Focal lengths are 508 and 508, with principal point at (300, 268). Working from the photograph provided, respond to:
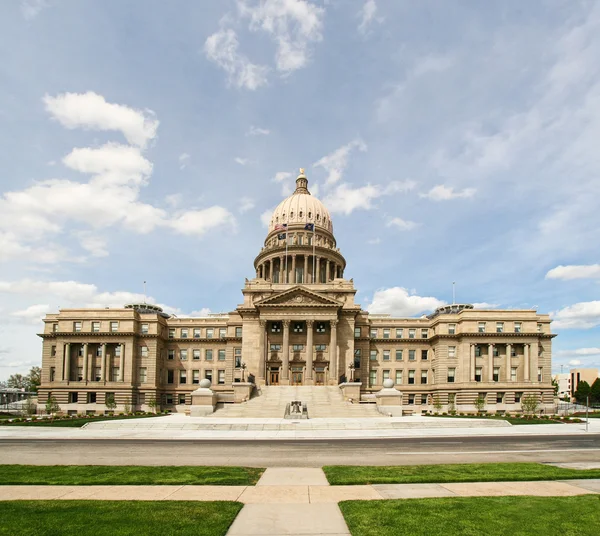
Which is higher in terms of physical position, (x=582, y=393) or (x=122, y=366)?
(x=122, y=366)

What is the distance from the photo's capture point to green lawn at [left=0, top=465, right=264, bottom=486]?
16.6 metres

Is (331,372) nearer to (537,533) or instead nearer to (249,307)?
(249,307)

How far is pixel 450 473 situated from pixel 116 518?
11.9 meters

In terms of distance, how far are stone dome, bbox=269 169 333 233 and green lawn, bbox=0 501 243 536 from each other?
94.2m

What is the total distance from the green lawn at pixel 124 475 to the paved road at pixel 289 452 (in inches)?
95.9

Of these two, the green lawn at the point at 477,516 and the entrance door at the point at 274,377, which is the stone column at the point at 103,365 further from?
the green lawn at the point at 477,516

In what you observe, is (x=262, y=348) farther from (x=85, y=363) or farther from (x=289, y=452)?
(x=289, y=452)

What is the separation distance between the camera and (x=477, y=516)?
12.3 m

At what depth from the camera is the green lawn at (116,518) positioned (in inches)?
424

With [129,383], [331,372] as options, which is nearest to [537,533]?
[331,372]

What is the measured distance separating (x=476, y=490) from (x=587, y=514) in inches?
138

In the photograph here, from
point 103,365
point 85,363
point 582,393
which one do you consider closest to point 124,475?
point 103,365

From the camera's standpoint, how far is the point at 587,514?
1248cm

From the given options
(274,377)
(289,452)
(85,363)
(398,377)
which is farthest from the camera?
(398,377)
